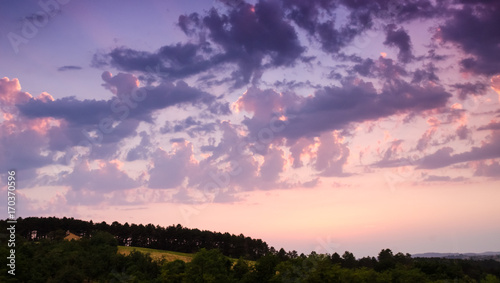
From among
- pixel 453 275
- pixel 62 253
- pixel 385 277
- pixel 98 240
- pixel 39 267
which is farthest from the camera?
pixel 98 240

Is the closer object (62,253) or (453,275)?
(453,275)

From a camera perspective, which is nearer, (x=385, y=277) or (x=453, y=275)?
(x=385, y=277)

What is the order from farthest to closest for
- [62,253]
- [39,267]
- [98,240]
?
[98,240]
[62,253]
[39,267]

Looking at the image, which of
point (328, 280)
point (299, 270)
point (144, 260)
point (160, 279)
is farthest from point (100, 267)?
point (328, 280)

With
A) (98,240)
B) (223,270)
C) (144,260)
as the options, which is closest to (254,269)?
(223,270)

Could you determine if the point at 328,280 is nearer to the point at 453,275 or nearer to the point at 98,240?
the point at 453,275

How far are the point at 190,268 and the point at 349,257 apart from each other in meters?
96.9

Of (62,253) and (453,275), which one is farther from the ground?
(62,253)

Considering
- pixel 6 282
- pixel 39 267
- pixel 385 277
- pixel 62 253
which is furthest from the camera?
pixel 62 253

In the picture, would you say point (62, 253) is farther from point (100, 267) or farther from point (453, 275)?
point (453, 275)

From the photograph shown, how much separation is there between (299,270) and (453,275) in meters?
45.2

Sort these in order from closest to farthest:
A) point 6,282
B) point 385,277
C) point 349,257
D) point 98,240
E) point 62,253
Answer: point 6,282 < point 385,277 < point 62,253 < point 98,240 < point 349,257

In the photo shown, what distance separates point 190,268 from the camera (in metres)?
100

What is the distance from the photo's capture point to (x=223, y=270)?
102 metres
